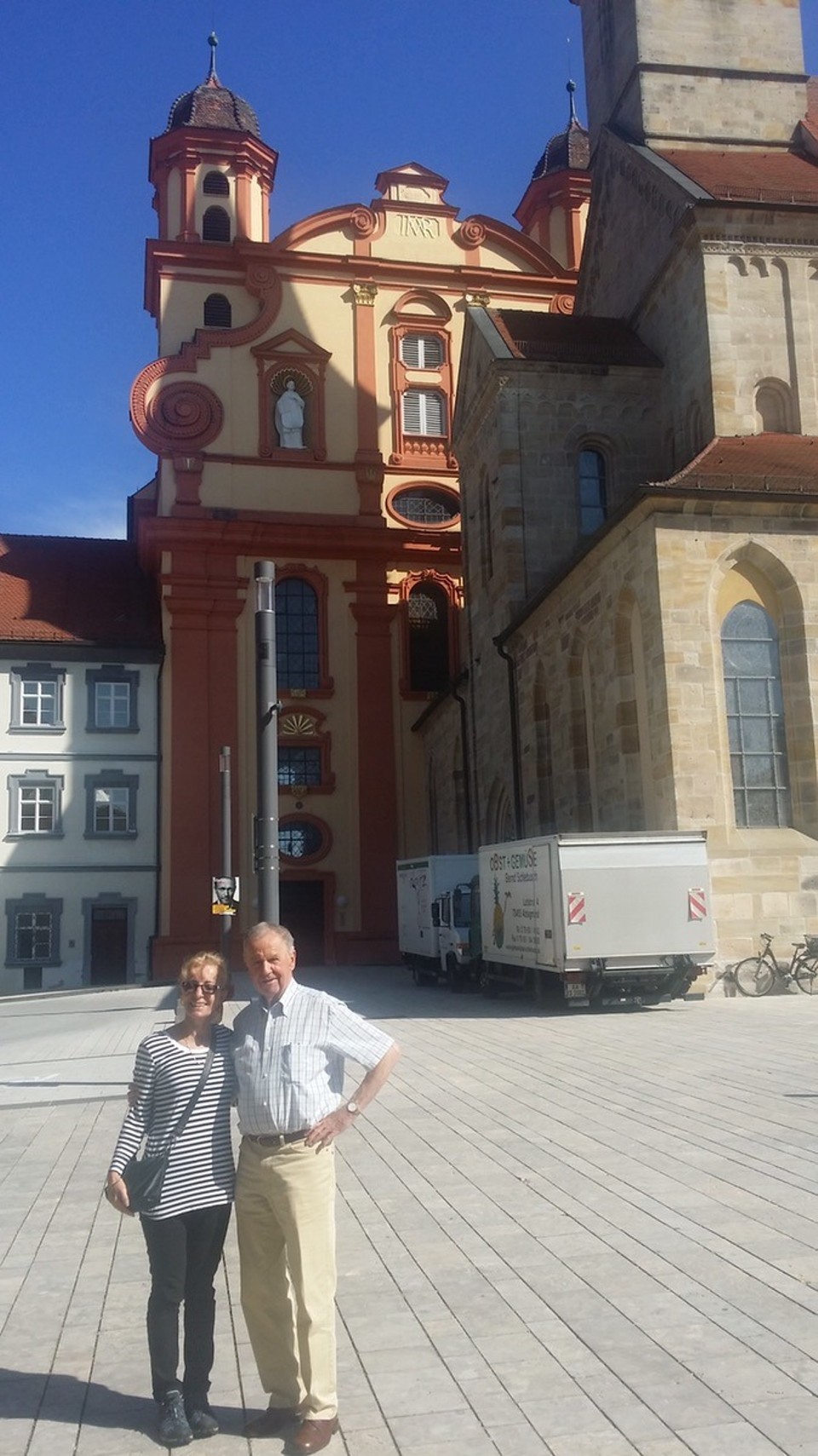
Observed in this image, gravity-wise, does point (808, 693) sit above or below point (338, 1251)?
above

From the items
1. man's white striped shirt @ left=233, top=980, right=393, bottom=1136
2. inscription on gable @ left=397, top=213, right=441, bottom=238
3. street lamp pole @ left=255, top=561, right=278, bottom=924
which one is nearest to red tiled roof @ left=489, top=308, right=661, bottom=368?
inscription on gable @ left=397, top=213, right=441, bottom=238

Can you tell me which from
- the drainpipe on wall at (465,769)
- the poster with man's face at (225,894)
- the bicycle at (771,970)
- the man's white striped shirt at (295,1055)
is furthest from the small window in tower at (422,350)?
the man's white striped shirt at (295,1055)

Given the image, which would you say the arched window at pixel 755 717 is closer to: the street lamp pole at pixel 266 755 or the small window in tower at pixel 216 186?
the street lamp pole at pixel 266 755

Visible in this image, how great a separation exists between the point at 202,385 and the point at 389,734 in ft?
38.5

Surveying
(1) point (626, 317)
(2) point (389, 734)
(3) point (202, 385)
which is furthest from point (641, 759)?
(3) point (202, 385)

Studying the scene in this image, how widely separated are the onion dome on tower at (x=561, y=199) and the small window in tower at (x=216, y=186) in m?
11.1

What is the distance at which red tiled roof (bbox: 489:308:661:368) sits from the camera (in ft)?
96.5

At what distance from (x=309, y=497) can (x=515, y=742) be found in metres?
13.7

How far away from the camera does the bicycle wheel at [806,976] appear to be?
19.2m

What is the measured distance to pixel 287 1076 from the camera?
172 inches

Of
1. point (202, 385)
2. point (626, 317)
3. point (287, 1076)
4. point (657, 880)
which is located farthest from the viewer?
point (202, 385)

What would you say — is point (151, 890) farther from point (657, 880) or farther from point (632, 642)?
point (657, 880)

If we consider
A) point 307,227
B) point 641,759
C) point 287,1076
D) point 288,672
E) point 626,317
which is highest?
point 307,227

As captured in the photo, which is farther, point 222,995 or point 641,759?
Result: point 641,759
